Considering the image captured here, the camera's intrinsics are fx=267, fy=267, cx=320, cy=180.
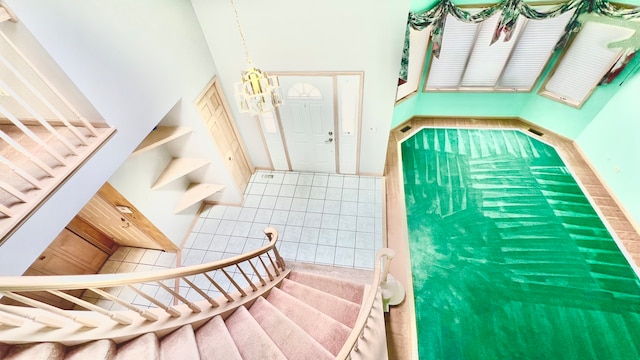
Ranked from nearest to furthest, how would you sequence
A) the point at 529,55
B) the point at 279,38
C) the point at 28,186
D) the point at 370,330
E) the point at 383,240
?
the point at 28,186
the point at 370,330
the point at 279,38
the point at 383,240
the point at 529,55

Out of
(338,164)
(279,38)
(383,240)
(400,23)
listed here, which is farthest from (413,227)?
(279,38)

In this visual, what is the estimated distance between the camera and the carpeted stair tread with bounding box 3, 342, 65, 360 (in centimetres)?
142

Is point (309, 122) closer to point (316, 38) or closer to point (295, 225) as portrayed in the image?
point (316, 38)

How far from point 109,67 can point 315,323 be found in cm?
290

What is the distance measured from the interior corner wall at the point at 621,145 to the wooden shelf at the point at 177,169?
245 inches

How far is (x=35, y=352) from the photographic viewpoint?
1.45 meters

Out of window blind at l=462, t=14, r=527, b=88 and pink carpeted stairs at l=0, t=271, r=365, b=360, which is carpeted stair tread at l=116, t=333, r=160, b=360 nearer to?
pink carpeted stairs at l=0, t=271, r=365, b=360

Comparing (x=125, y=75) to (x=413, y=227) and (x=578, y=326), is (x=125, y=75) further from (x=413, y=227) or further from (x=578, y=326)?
(x=578, y=326)

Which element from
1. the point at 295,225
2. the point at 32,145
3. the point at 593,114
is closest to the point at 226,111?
the point at 295,225

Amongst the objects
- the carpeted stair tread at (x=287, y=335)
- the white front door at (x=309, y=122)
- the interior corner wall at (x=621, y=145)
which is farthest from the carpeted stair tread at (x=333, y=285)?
the interior corner wall at (x=621, y=145)

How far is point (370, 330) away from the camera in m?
2.28

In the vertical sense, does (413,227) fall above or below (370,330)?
above

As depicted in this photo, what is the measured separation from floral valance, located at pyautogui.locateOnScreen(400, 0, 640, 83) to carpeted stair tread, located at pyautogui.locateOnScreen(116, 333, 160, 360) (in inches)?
166

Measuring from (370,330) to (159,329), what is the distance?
1.64 metres
